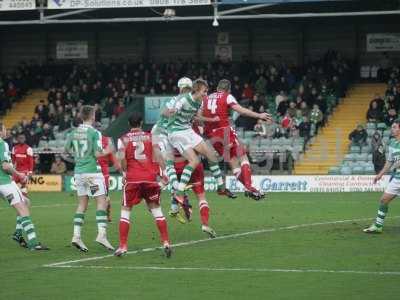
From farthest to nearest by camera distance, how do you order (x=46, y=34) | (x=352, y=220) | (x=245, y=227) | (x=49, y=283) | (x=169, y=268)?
(x=46, y=34)
(x=352, y=220)
(x=245, y=227)
(x=169, y=268)
(x=49, y=283)

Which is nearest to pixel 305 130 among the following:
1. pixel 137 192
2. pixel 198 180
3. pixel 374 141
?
pixel 374 141

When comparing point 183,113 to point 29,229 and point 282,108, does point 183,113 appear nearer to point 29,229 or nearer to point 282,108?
point 29,229

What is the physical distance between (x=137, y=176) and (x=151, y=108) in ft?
81.5

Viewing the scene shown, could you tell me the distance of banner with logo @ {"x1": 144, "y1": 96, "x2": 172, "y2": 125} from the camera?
40.3m

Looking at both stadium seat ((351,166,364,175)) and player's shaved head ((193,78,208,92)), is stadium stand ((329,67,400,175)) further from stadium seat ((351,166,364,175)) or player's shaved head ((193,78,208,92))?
player's shaved head ((193,78,208,92))

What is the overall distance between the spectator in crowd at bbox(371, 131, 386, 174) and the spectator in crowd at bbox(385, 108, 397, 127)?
1.82m

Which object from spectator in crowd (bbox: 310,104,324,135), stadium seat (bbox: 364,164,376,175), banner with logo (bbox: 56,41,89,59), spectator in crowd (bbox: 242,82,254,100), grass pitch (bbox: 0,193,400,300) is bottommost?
stadium seat (bbox: 364,164,376,175)

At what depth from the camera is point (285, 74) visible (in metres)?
42.4

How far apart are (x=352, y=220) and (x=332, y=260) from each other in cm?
715

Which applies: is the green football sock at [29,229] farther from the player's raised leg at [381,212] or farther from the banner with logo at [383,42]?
the banner with logo at [383,42]

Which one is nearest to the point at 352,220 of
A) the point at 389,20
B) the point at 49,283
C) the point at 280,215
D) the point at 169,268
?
the point at 280,215

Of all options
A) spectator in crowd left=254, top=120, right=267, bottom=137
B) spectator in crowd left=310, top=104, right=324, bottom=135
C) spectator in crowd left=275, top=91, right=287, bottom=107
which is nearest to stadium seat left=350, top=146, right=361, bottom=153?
spectator in crowd left=310, top=104, right=324, bottom=135

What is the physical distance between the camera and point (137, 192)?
15.9m

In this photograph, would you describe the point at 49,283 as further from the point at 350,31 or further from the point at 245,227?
the point at 350,31
